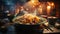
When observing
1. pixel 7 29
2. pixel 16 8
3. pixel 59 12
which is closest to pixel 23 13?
pixel 16 8

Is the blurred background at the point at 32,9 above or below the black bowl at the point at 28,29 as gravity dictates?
above

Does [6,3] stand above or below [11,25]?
above

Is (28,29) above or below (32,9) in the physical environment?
below

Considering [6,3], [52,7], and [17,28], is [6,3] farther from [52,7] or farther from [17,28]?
[52,7]

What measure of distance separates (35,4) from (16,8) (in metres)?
0.17

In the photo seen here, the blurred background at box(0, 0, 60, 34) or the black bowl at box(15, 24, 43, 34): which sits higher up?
the blurred background at box(0, 0, 60, 34)

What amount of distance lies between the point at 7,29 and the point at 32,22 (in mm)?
225

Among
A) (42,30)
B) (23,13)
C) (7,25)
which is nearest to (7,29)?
(7,25)

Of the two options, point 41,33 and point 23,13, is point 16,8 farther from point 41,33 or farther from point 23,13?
point 41,33

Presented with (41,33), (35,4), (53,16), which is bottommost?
(41,33)

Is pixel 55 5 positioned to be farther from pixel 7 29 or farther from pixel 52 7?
pixel 7 29

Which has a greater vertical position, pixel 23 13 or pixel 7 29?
pixel 23 13

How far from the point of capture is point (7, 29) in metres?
1.03

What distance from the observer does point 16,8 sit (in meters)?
1.04
